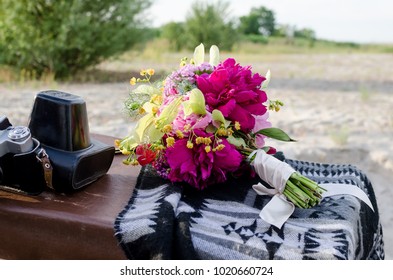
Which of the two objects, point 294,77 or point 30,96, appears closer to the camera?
point 30,96

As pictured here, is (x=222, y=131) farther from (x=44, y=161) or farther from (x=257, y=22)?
(x=257, y=22)

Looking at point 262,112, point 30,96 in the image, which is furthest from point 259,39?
point 262,112

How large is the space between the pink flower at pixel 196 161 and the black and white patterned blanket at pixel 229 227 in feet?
0.09

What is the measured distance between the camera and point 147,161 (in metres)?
1.25

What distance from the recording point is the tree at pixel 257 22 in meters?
11.2

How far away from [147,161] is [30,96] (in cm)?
407

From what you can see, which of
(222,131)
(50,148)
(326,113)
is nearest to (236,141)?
(222,131)

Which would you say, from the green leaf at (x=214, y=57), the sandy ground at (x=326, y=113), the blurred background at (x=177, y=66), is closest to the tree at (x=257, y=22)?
the blurred background at (x=177, y=66)

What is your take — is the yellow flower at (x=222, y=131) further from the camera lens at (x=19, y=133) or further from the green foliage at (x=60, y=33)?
the green foliage at (x=60, y=33)

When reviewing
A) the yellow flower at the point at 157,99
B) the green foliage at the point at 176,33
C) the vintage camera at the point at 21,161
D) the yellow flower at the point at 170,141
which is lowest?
the green foliage at the point at 176,33

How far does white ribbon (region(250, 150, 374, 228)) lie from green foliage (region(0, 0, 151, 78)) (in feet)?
18.3

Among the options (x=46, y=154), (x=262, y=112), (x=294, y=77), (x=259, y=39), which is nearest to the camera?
(x=46, y=154)

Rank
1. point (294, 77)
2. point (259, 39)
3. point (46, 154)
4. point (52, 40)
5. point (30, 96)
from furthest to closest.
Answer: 1. point (259, 39)
2. point (294, 77)
3. point (52, 40)
4. point (30, 96)
5. point (46, 154)
